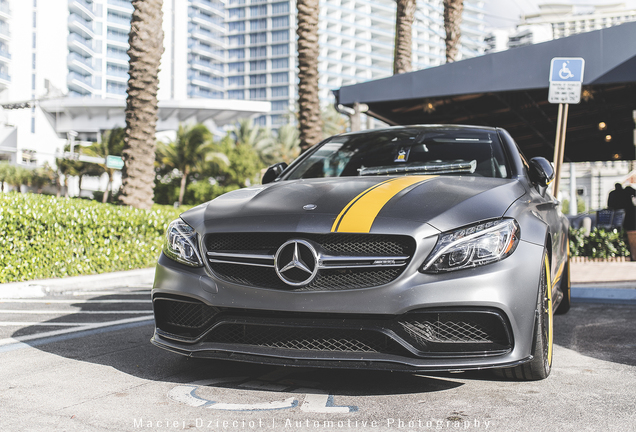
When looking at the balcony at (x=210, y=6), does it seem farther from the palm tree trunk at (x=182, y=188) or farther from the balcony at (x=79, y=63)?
the palm tree trunk at (x=182, y=188)

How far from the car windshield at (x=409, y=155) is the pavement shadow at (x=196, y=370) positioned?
1347 mm

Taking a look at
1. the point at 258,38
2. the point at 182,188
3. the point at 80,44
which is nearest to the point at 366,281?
the point at 182,188

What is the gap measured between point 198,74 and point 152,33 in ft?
395

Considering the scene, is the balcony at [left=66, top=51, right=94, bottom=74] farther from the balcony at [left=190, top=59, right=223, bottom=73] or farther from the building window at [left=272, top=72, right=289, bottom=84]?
the building window at [left=272, top=72, right=289, bottom=84]

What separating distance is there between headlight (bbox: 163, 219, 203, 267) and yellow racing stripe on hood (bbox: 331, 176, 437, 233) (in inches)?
29.6

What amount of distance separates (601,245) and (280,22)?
12936cm

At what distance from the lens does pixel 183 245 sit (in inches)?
131

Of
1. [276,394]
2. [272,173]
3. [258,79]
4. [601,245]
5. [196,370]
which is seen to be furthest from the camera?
[258,79]

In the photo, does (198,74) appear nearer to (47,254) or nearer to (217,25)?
(217,25)

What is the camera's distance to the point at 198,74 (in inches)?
5037

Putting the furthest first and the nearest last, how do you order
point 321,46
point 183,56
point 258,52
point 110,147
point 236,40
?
point 236,40 → point 258,52 → point 321,46 → point 183,56 → point 110,147

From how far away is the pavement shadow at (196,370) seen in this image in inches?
130

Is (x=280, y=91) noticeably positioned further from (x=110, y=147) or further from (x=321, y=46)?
(x=110, y=147)

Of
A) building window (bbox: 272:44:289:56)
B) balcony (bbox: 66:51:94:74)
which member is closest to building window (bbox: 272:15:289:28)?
building window (bbox: 272:44:289:56)
